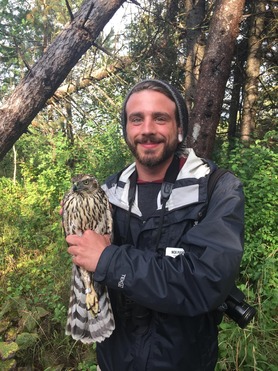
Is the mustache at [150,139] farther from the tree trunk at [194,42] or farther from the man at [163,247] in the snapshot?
the tree trunk at [194,42]

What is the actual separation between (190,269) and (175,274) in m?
0.07

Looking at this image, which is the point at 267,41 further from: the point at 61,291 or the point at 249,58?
the point at 61,291

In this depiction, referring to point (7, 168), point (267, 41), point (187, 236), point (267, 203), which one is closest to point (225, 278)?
point (187, 236)

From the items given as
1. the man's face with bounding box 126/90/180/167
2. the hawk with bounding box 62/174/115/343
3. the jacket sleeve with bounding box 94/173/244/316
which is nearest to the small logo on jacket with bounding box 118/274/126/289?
the jacket sleeve with bounding box 94/173/244/316

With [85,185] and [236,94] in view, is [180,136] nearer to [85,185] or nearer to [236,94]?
[85,185]

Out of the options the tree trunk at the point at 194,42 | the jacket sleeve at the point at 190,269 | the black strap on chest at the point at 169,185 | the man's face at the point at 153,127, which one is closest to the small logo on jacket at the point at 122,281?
the jacket sleeve at the point at 190,269

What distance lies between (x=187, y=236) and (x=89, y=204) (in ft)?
2.82

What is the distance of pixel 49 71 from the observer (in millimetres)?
4105

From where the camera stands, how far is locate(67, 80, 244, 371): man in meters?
1.42

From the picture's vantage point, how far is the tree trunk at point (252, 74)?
634cm

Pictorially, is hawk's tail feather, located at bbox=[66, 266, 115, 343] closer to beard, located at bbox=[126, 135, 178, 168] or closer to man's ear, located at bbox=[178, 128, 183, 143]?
beard, located at bbox=[126, 135, 178, 168]

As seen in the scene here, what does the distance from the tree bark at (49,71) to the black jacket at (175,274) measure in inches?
103

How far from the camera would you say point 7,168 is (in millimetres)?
11242

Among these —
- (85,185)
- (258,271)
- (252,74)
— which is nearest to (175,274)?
(85,185)
